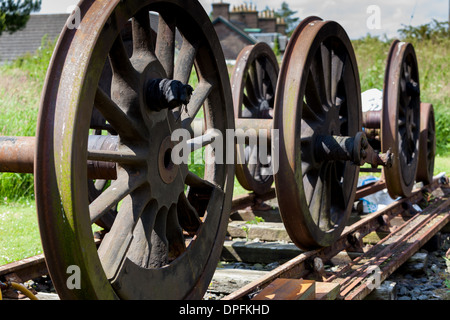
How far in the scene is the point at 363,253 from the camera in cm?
448

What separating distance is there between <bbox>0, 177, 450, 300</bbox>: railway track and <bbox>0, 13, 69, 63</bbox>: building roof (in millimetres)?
30306

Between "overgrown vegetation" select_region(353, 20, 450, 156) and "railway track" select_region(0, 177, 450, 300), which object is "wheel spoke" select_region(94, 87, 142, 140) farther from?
"overgrown vegetation" select_region(353, 20, 450, 156)

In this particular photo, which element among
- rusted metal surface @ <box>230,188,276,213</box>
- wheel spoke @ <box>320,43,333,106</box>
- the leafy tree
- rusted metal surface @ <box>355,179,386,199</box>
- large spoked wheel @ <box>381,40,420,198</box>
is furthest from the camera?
the leafy tree

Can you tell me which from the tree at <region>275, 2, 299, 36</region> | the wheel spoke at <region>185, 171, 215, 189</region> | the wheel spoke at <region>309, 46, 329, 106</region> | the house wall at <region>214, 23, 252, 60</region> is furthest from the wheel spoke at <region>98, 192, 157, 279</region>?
the tree at <region>275, 2, 299, 36</region>

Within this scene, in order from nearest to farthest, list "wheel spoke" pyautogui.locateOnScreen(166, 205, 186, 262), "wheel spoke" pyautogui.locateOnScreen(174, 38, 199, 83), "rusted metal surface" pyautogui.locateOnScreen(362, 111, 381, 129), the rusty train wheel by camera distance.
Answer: "wheel spoke" pyautogui.locateOnScreen(166, 205, 186, 262) < "wheel spoke" pyautogui.locateOnScreen(174, 38, 199, 83) < "rusted metal surface" pyautogui.locateOnScreen(362, 111, 381, 129) < the rusty train wheel

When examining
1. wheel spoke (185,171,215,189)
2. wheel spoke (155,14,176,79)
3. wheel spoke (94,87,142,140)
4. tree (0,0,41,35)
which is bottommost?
wheel spoke (185,171,215,189)

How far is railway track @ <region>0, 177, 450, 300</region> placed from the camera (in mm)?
3488

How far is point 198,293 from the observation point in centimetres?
290

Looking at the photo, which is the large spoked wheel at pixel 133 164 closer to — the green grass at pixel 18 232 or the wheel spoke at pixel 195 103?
the wheel spoke at pixel 195 103

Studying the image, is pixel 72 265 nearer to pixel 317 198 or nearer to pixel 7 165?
pixel 7 165

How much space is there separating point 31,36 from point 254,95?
108 ft

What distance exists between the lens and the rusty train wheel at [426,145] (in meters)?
6.73
